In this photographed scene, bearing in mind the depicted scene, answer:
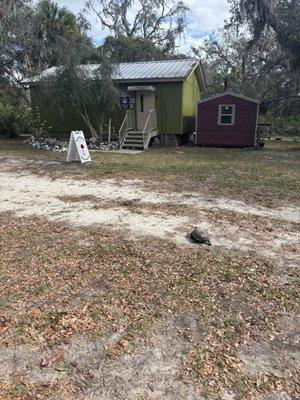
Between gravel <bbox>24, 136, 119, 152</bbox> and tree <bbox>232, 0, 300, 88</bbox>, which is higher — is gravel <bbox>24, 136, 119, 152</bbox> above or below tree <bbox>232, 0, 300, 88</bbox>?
below

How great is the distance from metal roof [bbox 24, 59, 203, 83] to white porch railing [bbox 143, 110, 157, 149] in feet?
5.20

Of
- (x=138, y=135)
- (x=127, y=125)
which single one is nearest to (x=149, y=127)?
(x=138, y=135)

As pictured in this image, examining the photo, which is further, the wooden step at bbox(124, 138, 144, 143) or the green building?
the green building

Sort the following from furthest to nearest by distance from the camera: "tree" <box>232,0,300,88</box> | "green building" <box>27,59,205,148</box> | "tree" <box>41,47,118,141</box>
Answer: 1. "green building" <box>27,59,205,148</box>
2. "tree" <box>232,0,300,88</box>
3. "tree" <box>41,47,118,141</box>

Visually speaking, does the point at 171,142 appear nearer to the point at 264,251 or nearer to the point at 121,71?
the point at 121,71

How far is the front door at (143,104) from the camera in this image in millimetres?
15617

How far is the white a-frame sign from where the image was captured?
1030 cm

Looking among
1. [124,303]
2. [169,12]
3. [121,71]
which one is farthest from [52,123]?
[169,12]

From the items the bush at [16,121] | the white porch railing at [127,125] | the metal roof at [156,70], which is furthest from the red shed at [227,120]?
the bush at [16,121]

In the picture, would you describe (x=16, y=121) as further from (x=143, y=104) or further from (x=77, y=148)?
(x=77, y=148)

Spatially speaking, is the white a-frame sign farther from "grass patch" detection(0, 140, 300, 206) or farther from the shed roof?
the shed roof

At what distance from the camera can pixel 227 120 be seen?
49.4 ft

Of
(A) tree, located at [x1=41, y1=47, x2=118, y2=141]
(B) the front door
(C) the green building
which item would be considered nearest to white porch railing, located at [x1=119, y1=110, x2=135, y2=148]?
(C) the green building

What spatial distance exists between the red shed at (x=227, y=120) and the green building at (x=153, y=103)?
3.45ft
